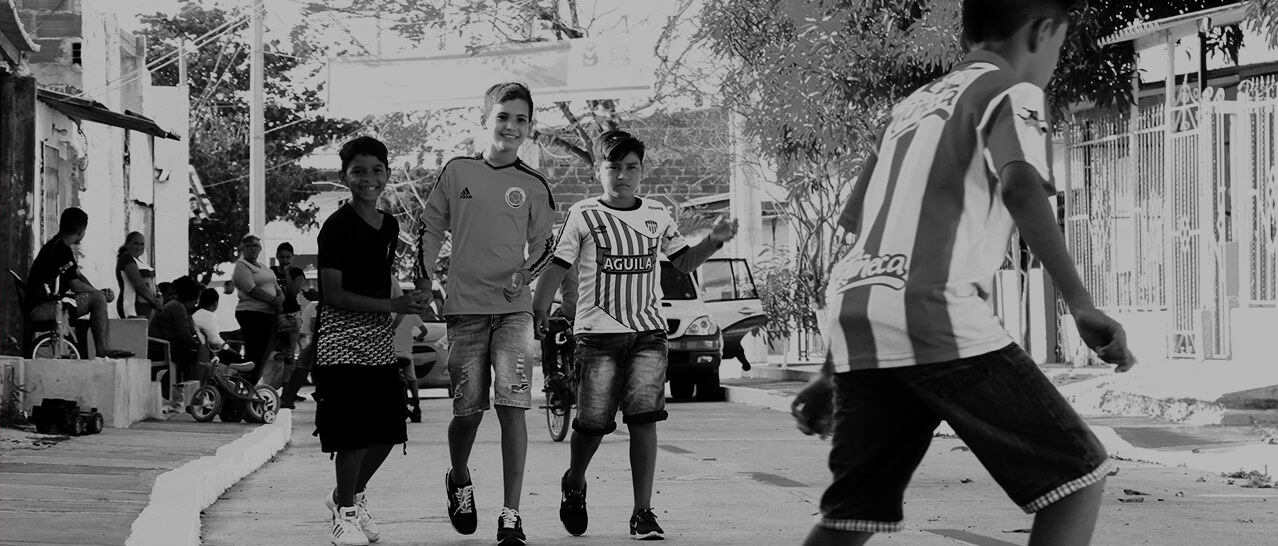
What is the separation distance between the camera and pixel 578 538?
7391mm

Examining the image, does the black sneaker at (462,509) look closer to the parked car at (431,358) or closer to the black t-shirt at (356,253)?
the black t-shirt at (356,253)

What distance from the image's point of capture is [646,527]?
723 cm

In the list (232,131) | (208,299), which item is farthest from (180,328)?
(232,131)

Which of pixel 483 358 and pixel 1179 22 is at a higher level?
pixel 1179 22

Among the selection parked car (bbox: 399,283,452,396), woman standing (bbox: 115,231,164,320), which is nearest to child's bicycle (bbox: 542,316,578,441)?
woman standing (bbox: 115,231,164,320)

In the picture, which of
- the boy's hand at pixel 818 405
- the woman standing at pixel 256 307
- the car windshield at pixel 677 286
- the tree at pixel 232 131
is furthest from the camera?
the tree at pixel 232 131

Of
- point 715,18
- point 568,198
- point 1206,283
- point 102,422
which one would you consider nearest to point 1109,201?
point 1206,283

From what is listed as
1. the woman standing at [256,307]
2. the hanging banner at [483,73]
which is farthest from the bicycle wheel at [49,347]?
the hanging banner at [483,73]

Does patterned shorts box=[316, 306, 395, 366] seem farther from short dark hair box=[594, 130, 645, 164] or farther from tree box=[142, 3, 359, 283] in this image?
tree box=[142, 3, 359, 283]

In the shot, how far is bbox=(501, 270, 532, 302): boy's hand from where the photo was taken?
285 inches

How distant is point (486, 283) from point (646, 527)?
1163 mm

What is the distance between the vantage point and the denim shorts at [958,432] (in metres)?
3.59

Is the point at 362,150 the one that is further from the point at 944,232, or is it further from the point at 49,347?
the point at 49,347

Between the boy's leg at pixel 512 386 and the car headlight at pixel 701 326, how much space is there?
14.1 m
